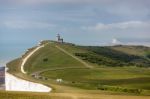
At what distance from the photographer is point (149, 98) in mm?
88875

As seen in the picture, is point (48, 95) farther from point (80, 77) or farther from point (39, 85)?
point (80, 77)

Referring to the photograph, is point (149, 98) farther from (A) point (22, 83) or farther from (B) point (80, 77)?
(B) point (80, 77)

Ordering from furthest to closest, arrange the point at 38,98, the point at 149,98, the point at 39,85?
the point at 39,85 → the point at 149,98 → the point at 38,98

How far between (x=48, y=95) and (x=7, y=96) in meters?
7.00

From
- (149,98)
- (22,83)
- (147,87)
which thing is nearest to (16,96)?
(149,98)

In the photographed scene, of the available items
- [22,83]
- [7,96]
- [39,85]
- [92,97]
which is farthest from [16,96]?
[22,83]

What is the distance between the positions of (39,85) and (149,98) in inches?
2573

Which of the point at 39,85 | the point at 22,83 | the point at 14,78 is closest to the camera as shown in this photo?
the point at 39,85

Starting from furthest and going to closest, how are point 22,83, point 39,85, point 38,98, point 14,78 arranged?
1. point 14,78
2. point 22,83
3. point 39,85
4. point 38,98

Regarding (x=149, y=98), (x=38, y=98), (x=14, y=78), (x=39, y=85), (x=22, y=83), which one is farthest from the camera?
(x=14, y=78)

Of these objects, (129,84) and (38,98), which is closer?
(38,98)

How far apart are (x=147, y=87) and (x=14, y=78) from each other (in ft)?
187

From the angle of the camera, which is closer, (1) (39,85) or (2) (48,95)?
(2) (48,95)

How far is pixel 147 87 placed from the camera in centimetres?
15312
